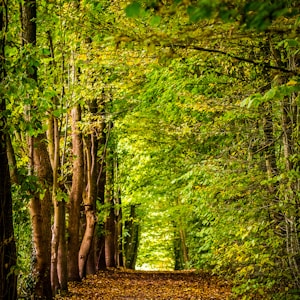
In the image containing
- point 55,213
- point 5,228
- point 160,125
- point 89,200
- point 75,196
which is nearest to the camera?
point 5,228

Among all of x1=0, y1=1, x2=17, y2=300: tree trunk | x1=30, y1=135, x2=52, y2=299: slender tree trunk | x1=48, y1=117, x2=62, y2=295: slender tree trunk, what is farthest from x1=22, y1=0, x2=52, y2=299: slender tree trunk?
x1=0, y1=1, x2=17, y2=300: tree trunk

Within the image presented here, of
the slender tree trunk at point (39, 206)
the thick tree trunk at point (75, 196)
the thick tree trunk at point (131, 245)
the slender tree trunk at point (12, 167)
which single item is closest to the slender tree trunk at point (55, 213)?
the slender tree trunk at point (39, 206)

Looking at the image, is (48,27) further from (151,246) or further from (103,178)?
(151,246)

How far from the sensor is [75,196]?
1612 centimetres

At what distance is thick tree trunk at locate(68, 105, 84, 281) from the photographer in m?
15.8

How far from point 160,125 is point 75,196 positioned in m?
4.14

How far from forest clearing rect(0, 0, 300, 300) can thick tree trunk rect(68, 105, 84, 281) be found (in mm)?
43

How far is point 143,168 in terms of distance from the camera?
22.5 metres

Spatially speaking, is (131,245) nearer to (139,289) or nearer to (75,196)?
(139,289)

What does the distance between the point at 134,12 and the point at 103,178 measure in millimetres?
18460

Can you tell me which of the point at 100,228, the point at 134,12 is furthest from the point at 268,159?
the point at 100,228

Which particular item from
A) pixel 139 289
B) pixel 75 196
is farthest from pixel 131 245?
pixel 75 196

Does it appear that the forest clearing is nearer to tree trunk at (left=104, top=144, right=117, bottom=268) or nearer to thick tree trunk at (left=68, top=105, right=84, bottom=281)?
thick tree trunk at (left=68, top=105, right=84, bottom=281)

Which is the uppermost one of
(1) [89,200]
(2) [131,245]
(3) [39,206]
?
(1) [89,200]
